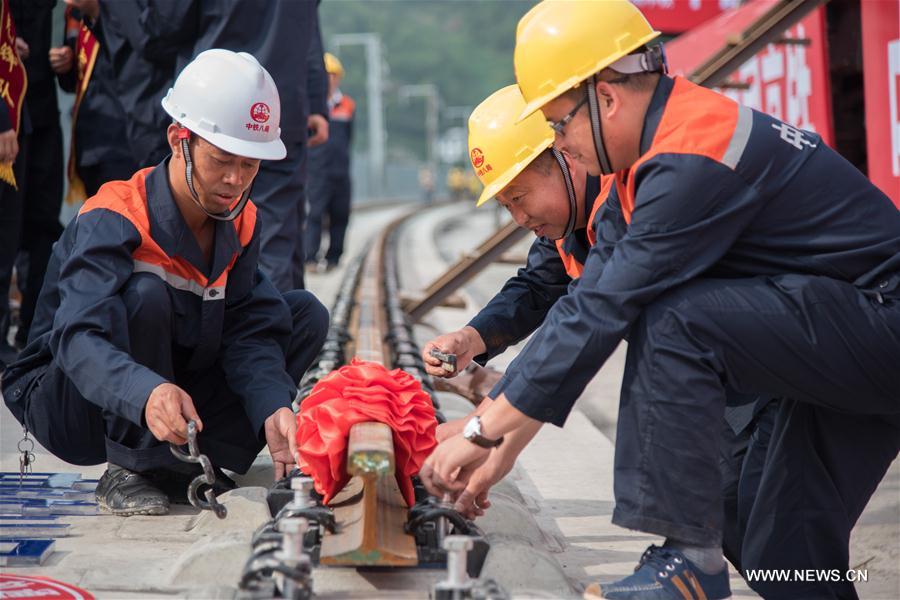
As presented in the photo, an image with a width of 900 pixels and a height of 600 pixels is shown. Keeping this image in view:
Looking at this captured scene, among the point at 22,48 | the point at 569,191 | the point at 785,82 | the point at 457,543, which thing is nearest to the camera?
the point at 457,543

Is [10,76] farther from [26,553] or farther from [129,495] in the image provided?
[26,553]

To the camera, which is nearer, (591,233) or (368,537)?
(368,537)

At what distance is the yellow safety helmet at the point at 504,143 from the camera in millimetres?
3602

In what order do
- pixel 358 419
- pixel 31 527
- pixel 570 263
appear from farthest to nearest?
pixel 570 263 → pixel 31 527 → pixel 358 419

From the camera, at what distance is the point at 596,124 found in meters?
2.77

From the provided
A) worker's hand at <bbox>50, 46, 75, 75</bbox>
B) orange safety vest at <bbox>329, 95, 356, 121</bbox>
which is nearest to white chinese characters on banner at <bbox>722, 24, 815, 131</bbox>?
worker's hand at <bbox>50, 46, 75, 75</bbox>

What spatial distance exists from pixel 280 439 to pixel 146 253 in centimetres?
68

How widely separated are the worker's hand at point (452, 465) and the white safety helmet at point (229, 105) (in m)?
1.23

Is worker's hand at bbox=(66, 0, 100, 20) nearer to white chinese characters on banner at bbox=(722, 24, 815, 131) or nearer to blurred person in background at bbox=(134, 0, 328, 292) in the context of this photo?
blurred person in background at bbox=(134, 0, 328, 292)

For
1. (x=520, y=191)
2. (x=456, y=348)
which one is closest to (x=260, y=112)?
(x=520, y=191)

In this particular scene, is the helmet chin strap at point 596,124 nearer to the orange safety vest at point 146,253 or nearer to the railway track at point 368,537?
the railway track at point 368,537

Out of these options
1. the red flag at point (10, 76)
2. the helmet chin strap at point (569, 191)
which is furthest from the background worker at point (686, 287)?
the red flag at point (10, 76)

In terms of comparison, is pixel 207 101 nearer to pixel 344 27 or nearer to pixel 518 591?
pixel 518 591

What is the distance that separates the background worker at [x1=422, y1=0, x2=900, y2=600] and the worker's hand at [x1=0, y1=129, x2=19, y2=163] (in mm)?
3115
